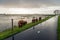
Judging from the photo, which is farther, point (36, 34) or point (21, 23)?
point (21, 23)

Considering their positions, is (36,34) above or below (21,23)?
below

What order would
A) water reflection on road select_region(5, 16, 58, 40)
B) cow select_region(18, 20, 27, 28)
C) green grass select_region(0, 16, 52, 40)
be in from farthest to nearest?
cow select_region(18, 20, 27, 28), water reflection on road select_region(5, 16, 58, 40), green grass select_region(0, 16, 52, 40)

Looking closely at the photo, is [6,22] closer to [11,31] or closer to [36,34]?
[11,31]

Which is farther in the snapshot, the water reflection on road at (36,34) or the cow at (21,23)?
the cow at (21,23)

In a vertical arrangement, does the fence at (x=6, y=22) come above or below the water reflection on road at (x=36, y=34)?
above

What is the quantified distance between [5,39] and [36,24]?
74 centimetres

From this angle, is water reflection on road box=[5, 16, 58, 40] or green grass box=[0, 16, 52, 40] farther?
water reflection on road box=[5, 16, 58, 40]

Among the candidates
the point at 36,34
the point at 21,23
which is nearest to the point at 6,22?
the point at 21,23

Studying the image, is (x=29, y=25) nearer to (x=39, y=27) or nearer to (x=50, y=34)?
(x=39, y=27)

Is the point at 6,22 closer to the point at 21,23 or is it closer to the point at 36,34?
the point at 21,23

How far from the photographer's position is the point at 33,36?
2.07m

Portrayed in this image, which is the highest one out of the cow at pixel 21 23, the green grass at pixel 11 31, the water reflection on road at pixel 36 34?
the cow at pixel 21 23

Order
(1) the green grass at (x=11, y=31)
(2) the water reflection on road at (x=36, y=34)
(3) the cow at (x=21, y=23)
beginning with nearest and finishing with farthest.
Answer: (1) the green grass at (x=11, y=31)
(2) the water reflection on road at (x=36, y=34)
(3) the cow at (x=21, y=23)

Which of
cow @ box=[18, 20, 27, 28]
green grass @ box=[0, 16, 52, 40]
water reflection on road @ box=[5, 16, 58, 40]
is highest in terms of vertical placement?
cow @ box=[18, 20, 27, 28]
